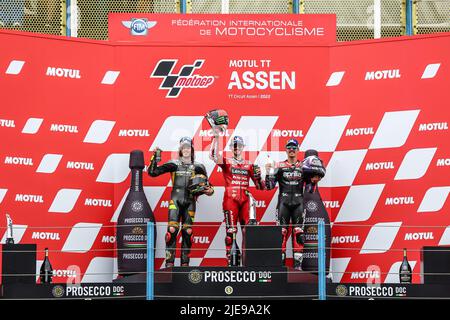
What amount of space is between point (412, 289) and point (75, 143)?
16.3 ft

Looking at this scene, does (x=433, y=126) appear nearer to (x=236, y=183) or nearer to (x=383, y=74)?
(x=383, y=74)

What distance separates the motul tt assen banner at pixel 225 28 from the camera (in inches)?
700

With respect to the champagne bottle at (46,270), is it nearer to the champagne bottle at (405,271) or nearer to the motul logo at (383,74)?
the champagne bottle at (405,271)

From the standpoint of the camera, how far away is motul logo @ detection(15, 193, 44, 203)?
56.4ft

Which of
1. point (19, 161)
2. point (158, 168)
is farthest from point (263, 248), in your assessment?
point (19, 161)

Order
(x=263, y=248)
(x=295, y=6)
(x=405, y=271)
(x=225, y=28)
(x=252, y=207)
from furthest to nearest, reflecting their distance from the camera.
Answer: (x=295, y=6)
(x=225, y=28)
(x=252, y=207)
(x=405, y=271)
(x=263, y=248)

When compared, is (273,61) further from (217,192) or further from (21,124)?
(21,124)

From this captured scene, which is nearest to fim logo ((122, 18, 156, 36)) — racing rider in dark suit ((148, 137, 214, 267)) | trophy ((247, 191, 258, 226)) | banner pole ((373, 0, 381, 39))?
racing rider in dark suit ((148, 137, 214, 267))

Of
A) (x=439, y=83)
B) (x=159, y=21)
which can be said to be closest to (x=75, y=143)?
(x=159, y=21)

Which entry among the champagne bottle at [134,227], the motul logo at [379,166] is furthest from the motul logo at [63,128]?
the motul logo at [379,166]

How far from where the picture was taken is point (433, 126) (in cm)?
1733

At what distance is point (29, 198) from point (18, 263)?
6.74ft

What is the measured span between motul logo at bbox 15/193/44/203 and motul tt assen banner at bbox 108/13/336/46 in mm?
2316

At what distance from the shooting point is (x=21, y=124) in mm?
17312
